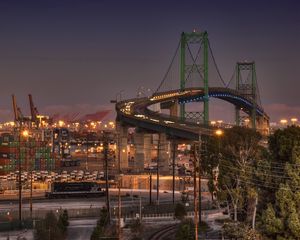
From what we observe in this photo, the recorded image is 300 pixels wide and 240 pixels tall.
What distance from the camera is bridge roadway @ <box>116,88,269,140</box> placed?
265ft

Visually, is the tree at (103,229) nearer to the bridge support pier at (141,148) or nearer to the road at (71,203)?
the road at (71,203)

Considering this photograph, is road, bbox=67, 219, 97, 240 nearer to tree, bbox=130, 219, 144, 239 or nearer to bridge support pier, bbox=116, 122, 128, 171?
tree, bbox=130, 219, 144, 239

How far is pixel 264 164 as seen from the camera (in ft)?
85.6

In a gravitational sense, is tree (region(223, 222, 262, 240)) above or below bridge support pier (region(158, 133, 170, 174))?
below

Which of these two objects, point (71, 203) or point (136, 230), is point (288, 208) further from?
point (71, 203)

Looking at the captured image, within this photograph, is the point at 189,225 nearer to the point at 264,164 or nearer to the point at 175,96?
the point at 264,164

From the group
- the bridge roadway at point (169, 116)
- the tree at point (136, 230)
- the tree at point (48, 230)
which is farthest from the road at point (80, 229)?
the bridge roadway at point (169, 116)

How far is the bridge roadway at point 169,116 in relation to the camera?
80750 millimetres

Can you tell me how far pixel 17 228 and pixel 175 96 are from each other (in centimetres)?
7048

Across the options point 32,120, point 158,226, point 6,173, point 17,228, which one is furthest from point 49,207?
point 32,120

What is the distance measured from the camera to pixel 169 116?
9688cm

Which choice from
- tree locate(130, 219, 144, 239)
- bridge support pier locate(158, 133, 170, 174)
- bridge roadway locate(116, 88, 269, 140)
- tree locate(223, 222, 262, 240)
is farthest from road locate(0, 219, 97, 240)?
bridge support pier locate(158, 133, 170, 174)

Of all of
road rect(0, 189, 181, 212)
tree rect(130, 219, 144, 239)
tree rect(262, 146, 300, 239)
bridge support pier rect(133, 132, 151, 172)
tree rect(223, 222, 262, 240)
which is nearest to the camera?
tree rect(262, 146, 300, 239)

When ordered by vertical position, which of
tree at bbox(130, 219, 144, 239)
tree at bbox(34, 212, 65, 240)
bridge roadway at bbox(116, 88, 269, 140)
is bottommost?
tree at bbox(130, 219, 144, 239)
